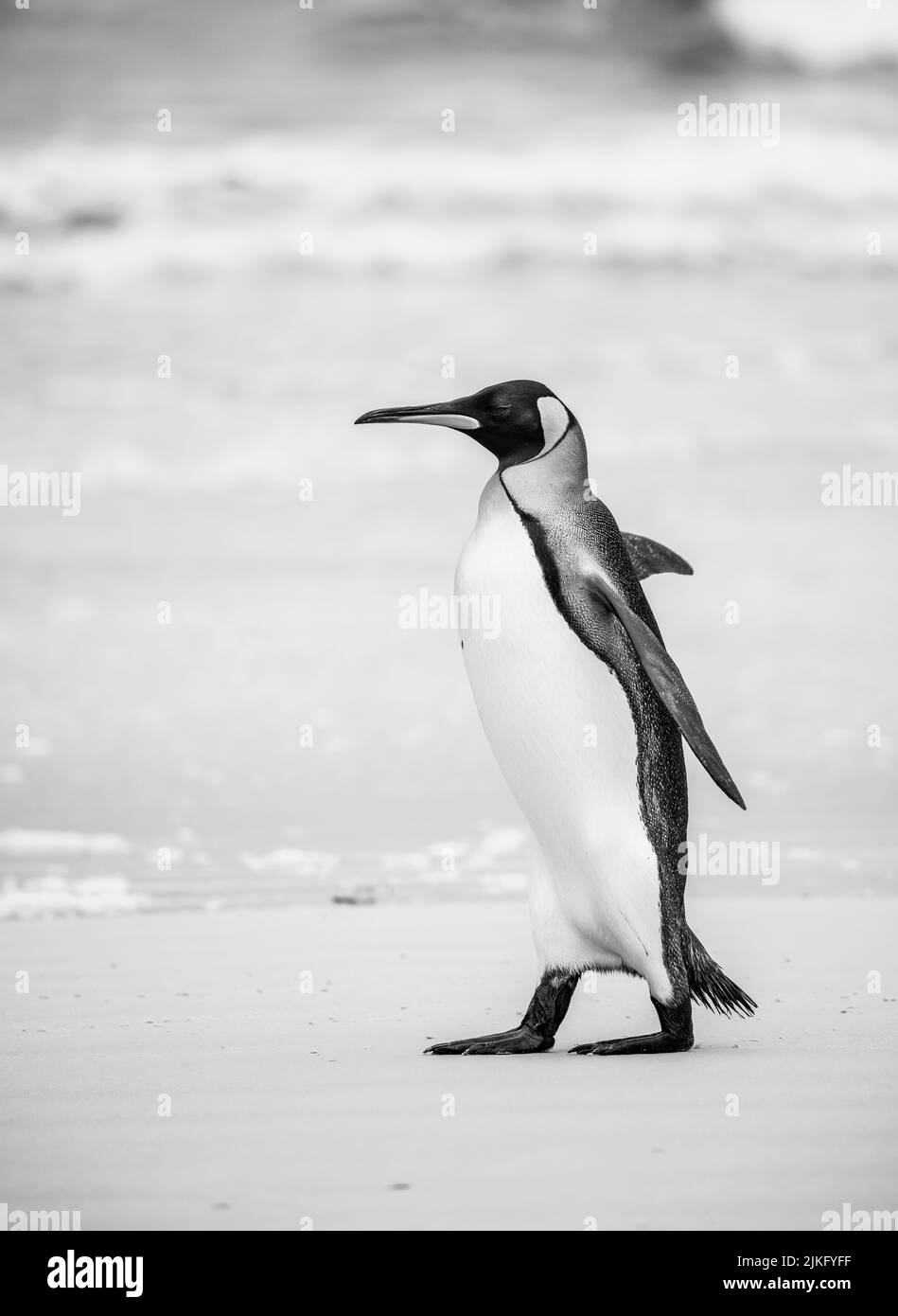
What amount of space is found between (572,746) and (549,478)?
26.4 inches

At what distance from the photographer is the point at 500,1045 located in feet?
12.9

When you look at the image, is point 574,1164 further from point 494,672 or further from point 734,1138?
point 494,672

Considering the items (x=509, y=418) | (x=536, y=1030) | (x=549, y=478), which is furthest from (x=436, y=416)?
(x=536, y=1030)

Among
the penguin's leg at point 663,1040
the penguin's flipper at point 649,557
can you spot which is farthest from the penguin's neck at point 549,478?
the penguin's leg at point 663,1040

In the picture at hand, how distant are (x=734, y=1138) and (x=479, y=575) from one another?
1603mm

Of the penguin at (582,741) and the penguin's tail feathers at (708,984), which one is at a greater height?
the penguin at (582,741)

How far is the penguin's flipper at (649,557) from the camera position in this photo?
4488 millimetres

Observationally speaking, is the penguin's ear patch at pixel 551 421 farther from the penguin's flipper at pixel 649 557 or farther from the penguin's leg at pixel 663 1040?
the penguin's leg at pixel 663 1040

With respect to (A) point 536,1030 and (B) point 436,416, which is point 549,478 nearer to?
(B) point 436,416

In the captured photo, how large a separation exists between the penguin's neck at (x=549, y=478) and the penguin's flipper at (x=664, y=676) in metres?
0.19

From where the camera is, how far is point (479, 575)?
4.03 metres

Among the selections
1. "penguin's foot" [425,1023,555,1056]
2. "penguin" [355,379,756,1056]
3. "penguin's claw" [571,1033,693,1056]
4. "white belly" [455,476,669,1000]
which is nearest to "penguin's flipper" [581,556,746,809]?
"penguin" [355,379,756,1056]

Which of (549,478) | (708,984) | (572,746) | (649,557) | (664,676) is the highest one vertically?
(549,478)
